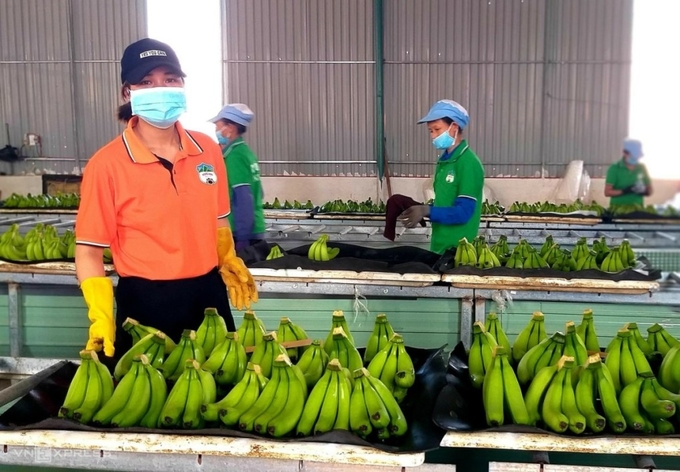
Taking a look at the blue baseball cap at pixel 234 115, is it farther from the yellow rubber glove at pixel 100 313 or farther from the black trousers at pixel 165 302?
the yellow rubber glove at pixel 100 313

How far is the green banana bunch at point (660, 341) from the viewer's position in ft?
6.64

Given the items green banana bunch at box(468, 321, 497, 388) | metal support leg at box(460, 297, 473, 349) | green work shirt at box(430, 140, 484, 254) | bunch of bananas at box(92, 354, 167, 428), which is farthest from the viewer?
green work shirt at box(430, 140, 484, 254)

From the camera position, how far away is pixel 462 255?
3.45 metres

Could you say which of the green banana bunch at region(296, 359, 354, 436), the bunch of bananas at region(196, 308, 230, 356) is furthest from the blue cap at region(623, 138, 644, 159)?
the bunch of bananas at region(196, 308, 230, 356)

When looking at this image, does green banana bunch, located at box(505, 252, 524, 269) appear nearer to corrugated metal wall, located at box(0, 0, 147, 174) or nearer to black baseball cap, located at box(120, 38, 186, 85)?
black baseball cap, located at box(120, 38, 186, 85)

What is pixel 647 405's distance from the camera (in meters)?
1.59

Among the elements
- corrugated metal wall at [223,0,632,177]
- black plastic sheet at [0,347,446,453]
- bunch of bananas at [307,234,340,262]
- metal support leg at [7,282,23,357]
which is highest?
corrugated metal wall at [223,0,632,177]

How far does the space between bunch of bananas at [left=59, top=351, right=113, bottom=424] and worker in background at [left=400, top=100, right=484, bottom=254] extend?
2.22 m

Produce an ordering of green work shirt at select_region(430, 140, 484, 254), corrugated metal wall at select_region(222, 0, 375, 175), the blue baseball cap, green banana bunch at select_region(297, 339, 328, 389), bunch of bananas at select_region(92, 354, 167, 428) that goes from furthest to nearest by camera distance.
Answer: corrugated metal wall at select_region(222, 0, 375, 175)
the blue baseball cap
green work shirt at select_region(430, 140, 484, 254)
green banana bunch at select_region(297, 339, 328, 389)
bunch of bananas at select_region(92, 354, 167, 428)

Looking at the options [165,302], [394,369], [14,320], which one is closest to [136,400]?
[165,302]

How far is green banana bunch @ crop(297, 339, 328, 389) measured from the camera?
1.75 meters

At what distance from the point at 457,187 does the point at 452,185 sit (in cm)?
3

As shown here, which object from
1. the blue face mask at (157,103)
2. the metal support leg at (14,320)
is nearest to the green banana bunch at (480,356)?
the blue face mask at (157,103)

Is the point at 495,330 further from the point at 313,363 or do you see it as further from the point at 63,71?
the point at 63,71
